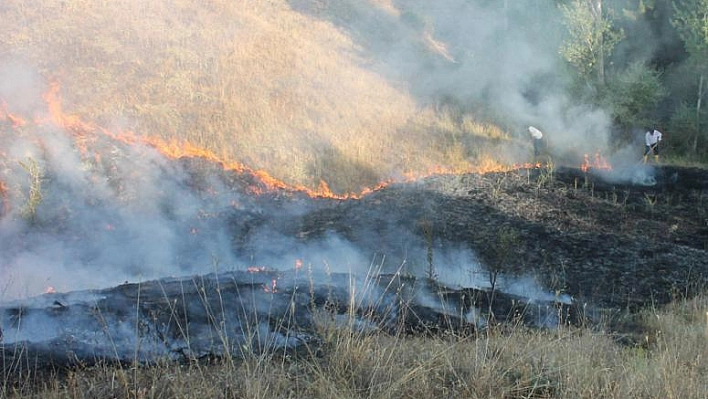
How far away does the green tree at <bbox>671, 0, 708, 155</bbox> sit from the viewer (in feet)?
42.1

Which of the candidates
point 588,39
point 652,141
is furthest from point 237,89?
point 652,141

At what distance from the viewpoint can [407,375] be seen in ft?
10.9

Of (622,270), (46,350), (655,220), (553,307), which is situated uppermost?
(655,220)

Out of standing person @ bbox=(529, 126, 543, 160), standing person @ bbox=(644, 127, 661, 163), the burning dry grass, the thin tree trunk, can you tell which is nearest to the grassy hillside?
standing person @ bbox=(529, 126, 543, 160)

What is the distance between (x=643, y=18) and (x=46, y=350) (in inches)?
615

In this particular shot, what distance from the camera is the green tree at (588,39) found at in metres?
14.2

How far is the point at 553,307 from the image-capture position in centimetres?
610

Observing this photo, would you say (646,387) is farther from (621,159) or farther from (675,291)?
(621,159)

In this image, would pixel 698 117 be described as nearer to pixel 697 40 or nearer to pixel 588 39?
pixel 697 40

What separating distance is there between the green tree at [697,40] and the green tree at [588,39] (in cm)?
139

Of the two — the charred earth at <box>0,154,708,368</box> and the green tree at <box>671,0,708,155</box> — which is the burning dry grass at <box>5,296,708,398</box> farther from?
the green tree at <box>671,0,708,155</box>

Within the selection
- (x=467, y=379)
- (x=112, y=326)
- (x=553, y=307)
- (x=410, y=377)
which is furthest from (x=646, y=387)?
(x=112, y=326)

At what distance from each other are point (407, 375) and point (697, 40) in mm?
12880

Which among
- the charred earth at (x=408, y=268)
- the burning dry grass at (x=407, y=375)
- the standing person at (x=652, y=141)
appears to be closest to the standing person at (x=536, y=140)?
the charred earth at (x=408, y=268)
